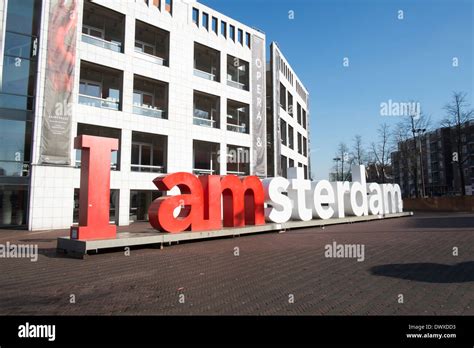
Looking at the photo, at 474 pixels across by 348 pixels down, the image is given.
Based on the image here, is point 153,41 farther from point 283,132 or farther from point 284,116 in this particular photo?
point 283,132

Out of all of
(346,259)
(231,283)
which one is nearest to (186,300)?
(231,283)

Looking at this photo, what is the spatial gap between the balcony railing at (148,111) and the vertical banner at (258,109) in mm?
9275

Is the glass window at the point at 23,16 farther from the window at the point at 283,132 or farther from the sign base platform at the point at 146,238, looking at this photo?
the window at the point at 283,132

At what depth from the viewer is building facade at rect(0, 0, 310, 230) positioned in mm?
20484

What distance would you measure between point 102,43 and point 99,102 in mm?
3854

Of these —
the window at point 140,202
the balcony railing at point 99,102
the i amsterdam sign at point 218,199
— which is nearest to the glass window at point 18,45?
the balcony railing at point 99,102

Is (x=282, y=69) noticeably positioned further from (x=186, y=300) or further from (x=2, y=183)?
(x=186, y=300)

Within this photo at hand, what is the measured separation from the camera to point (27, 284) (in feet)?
25.3

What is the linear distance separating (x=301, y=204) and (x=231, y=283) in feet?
44.5

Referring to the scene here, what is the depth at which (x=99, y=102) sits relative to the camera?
23.6 m

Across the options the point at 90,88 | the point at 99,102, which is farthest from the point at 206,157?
the point at 90,88

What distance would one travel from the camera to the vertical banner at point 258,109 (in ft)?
107
